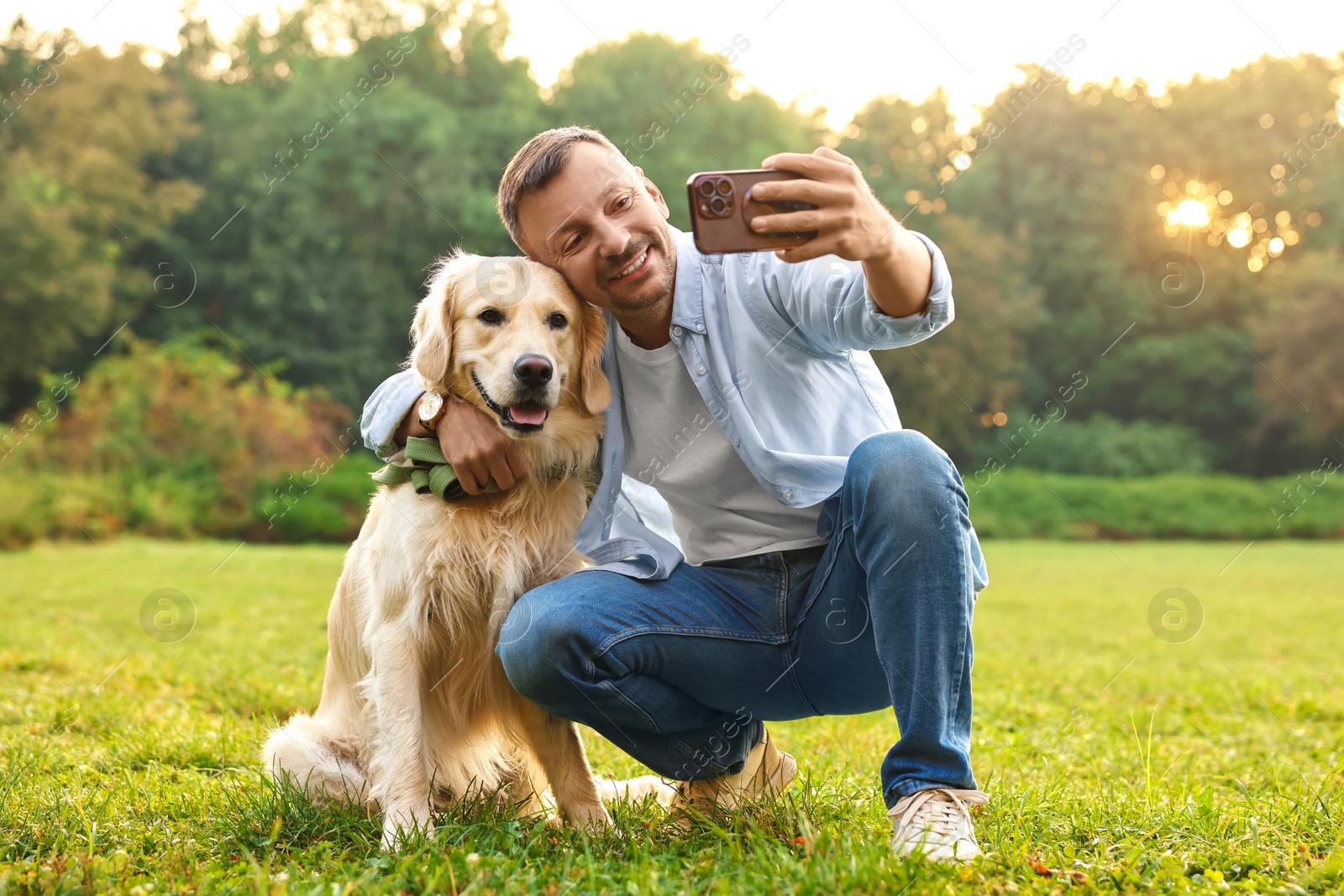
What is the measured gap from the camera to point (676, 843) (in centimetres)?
226

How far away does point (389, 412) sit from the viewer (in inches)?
110

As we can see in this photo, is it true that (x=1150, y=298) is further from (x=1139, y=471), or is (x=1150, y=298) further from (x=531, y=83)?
(x=531, y=83)

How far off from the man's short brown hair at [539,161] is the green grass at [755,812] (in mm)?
1578

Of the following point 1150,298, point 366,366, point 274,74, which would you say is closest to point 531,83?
point 274,74

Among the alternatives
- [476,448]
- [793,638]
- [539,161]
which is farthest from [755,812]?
[539,161]

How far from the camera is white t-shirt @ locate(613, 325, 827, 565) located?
2.50m

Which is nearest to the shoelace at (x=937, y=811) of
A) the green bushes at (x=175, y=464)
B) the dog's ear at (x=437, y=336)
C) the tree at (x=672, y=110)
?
the dog's ear at (x=437, y=336)

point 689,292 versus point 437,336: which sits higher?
point 689,292

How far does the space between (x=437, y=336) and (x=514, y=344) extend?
247mm

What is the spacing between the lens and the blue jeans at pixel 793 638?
6.95ft

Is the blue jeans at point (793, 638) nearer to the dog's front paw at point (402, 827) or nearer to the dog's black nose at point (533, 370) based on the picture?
the dog's front paw at point (402, 827)

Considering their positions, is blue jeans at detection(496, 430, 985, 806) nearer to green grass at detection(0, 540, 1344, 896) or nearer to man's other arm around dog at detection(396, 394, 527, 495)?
green grass at detection(0, 540, 1344, 896)

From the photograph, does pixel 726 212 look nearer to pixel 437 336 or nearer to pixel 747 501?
pixel 747 501

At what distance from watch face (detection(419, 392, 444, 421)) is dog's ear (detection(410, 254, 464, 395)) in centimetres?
3
